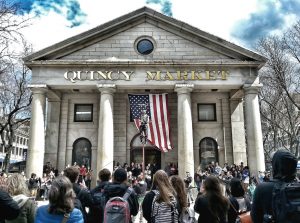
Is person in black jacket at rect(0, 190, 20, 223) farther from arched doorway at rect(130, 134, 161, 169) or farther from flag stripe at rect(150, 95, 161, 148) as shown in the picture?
arched doorway at rect(130, 134, 161, 169)

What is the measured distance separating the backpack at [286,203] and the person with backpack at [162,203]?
2271 mm

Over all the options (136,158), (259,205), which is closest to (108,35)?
(136,158)

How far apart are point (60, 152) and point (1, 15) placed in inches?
659

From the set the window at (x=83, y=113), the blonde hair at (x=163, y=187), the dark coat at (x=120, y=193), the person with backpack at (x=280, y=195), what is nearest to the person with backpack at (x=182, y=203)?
the blonde hair at (x=163, y=187)

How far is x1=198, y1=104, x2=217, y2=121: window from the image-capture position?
90.2ft

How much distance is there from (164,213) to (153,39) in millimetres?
21834

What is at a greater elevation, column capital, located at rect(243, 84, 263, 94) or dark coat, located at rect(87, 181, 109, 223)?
column capital, located at rect(243, 84, 263, 94)

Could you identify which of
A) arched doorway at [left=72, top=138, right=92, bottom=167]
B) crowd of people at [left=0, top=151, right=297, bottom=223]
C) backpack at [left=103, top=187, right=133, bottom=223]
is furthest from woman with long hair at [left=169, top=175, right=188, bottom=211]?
arched doorway at [left=72, top=138, right=92, bottom=167]

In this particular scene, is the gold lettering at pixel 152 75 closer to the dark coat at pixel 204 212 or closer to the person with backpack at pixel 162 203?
the person with backpack at pixel 162 203

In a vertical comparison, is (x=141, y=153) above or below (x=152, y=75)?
below

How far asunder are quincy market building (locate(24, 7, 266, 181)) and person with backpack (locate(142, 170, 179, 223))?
688 inches

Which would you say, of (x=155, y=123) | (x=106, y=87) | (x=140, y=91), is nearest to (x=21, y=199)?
(x=155, y=123)

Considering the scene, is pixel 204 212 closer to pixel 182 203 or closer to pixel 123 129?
pixel 182 203

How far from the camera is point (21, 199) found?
4.11 meters
